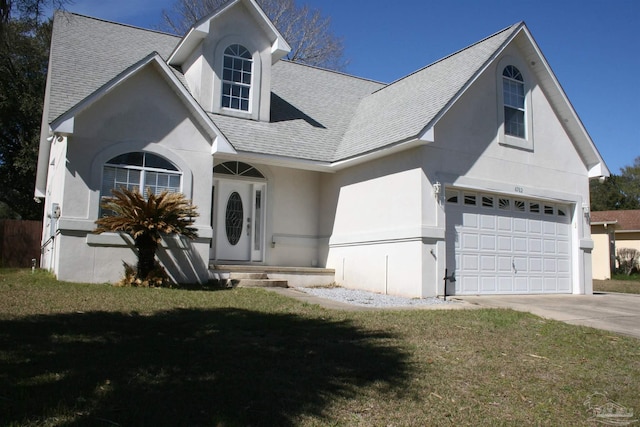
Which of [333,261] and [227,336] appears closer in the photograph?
[227,336]

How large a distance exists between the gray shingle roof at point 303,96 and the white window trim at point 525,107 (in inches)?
30.0

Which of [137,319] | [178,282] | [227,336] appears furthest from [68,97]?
[227,336]

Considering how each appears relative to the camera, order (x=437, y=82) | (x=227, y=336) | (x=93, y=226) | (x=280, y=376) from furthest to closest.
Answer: (x=437, y=82)
(x=93, y=226)
(x=227, y=336)
(x=280, y=376)

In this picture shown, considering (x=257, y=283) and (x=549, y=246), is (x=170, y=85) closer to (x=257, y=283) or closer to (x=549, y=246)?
(x=257, y=283)

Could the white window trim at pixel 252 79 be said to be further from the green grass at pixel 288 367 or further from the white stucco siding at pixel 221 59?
the green grass at pixel 288 367

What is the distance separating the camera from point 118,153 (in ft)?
39.3

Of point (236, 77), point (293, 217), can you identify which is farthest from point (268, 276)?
point (236, 77)

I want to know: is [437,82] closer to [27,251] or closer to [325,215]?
[325,215]

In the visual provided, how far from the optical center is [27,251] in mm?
21531

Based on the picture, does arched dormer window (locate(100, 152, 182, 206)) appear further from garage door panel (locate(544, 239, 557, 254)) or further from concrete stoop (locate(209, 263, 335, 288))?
garage door panel (locate(544, 239, 557, 254))

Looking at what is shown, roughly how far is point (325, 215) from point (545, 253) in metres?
6.13

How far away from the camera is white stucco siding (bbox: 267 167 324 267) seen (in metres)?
15.0

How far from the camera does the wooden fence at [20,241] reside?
21344mm

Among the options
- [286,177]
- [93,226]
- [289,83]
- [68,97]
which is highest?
[289,83]
